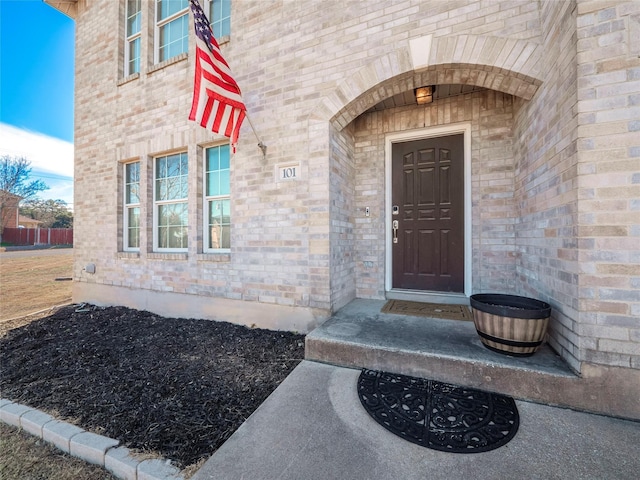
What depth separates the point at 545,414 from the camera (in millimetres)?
1741

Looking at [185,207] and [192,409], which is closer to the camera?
[192,409]

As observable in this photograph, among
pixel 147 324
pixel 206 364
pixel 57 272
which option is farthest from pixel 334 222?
pixel 57 272

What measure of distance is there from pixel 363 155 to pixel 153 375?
356 cm

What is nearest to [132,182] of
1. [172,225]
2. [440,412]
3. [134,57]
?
[172,225]

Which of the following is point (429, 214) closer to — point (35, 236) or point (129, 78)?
point (129, 78)

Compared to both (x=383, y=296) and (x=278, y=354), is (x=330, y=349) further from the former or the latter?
(x=383, y=296)

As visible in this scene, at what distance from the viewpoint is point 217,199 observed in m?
4.15

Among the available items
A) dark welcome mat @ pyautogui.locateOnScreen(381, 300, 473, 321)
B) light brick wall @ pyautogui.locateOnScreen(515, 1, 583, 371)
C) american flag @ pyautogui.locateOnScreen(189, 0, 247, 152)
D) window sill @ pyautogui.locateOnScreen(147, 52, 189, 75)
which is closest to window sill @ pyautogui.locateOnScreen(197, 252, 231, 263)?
american flag @ pyautogui.locateOnScreen(189, 0, 247, 152)

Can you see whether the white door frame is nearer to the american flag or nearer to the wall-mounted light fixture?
the wall-mounted light fixture

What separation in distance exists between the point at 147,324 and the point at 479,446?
166 inches

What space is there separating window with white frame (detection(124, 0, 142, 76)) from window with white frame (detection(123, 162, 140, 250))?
1.80 m

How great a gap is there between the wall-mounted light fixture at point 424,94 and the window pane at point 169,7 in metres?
4.14

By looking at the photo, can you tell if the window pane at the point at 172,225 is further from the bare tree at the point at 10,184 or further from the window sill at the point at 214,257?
the bare tree at the point at 10,184

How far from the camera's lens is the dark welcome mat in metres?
3.00
